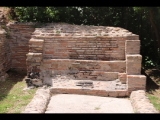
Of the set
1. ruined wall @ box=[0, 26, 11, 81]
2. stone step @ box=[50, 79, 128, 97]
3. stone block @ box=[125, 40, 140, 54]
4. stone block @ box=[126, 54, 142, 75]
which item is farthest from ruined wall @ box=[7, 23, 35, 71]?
stone block @ box=[126, 54, 142, 75]

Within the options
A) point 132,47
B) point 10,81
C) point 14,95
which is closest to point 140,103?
point 132,47

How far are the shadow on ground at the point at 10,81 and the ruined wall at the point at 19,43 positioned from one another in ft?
0.69

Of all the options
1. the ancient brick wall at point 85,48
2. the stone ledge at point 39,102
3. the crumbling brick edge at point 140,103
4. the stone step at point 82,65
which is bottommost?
the crumbling brick edge at point 140,103

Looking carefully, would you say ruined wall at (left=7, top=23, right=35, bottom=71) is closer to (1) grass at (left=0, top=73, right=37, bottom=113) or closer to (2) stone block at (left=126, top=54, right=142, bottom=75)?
(1) grass at (left=0, top=73, right=37, bottom=113)

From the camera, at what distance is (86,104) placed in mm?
6488

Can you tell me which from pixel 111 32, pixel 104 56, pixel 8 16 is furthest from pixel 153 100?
pixel 8 16

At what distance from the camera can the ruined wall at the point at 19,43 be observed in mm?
9422

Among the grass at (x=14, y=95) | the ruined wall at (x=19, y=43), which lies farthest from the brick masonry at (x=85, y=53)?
the ruined wall at (x=19, y=43)

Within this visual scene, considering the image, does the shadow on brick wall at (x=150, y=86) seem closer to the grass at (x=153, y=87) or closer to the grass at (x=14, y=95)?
the grass at (x=153, y=87)

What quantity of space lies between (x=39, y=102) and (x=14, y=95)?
4.42 feet

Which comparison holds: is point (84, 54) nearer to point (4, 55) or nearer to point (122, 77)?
point (122, 77)

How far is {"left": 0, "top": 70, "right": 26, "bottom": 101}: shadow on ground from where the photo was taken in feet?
24.6

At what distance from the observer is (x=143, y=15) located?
10.9m
